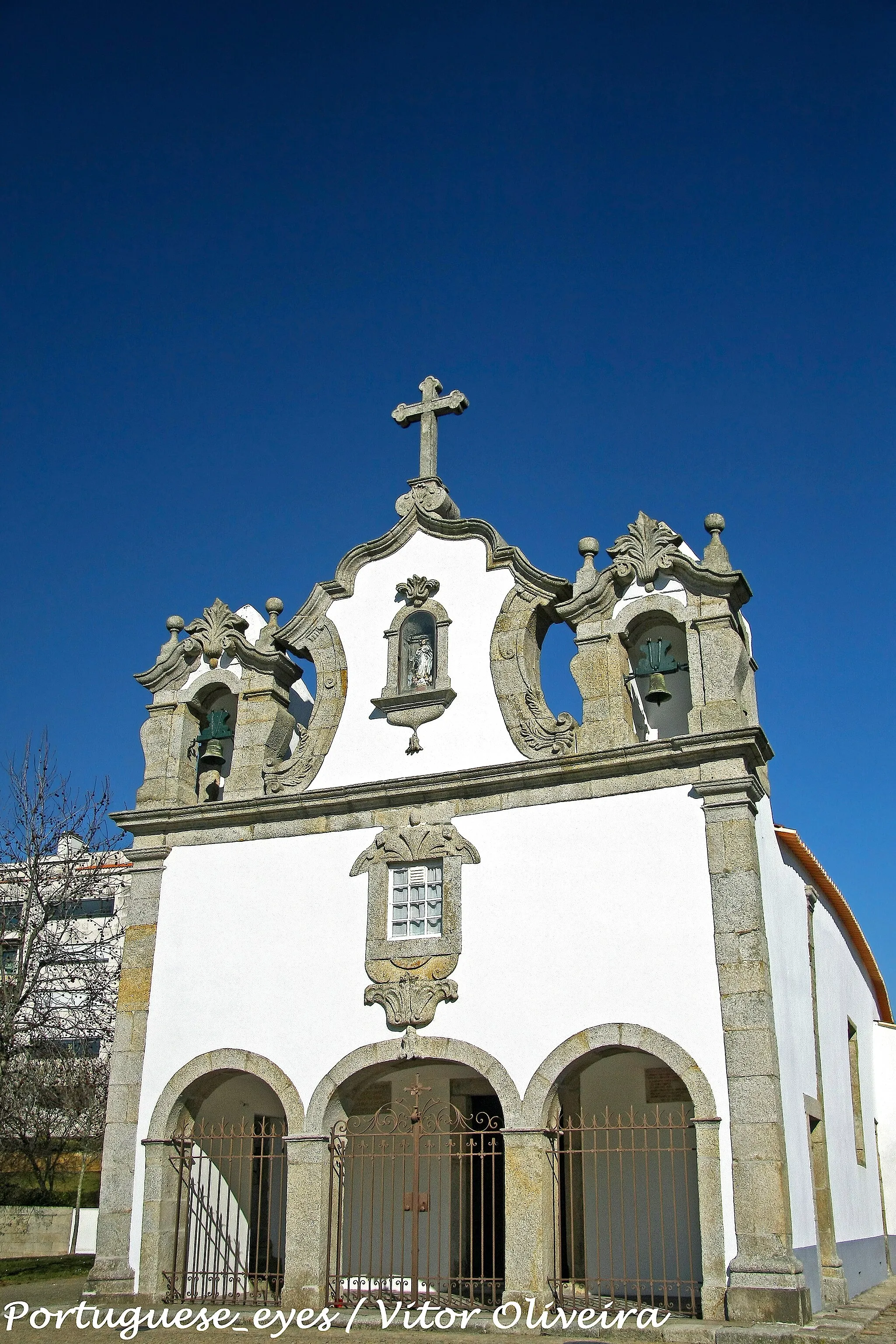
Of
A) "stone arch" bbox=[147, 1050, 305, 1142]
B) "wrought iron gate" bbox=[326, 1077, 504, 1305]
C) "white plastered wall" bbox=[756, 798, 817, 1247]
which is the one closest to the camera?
"white plastered wall" bbox=[756, 798, 817, 1247]

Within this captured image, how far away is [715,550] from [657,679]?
140cm

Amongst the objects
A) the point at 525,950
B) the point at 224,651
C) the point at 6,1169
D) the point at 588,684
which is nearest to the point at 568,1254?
the point at 525,950

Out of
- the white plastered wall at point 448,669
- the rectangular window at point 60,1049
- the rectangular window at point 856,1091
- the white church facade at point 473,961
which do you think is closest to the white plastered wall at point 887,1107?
the rectangular window at point 856,1091

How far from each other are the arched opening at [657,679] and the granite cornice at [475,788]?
895 mm

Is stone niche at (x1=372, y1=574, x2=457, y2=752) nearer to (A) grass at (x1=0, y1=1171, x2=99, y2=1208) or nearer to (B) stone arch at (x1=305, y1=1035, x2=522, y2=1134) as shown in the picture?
(B) stone arch at (x1=305, y1=1035, x2=522, y2=1134)

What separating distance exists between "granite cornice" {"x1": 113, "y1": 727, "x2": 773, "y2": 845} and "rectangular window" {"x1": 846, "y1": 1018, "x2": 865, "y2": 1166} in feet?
20.5

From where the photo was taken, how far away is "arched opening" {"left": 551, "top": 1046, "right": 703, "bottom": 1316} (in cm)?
1059

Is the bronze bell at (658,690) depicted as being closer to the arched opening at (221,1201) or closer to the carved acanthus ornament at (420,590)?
the carved acanthus ornament at (420,590)

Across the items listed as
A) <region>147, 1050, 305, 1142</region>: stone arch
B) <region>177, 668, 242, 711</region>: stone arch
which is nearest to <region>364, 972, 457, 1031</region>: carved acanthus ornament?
<region>147, 1050, 305, 1142</region>: stone arch

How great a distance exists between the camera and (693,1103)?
9.95 m

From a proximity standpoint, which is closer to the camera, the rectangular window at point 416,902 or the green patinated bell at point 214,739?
the rectangular window at point 416,902

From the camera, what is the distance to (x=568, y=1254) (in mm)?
12359

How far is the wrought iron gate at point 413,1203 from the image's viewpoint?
11203 millimetres

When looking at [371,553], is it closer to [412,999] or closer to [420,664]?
[420,664]
